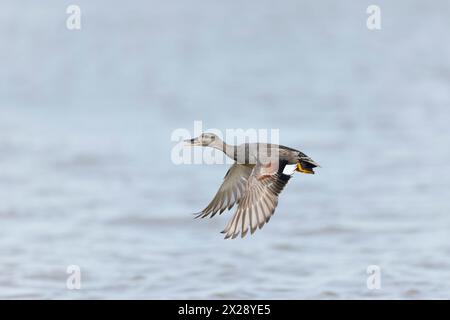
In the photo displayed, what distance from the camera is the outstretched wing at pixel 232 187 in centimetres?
984

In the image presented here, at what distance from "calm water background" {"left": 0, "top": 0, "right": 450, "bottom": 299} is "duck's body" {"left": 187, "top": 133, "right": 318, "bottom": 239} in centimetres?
133

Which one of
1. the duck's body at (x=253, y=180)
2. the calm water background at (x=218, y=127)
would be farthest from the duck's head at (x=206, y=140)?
the calm water background at (x=218, y=127)

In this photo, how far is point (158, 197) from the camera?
13.8 meters

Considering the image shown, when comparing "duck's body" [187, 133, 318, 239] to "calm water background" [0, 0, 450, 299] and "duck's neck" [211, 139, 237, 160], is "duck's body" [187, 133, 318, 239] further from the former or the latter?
"calm water background" [0, 0, 450, 299]

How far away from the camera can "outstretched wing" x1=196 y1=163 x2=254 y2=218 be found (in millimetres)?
9844

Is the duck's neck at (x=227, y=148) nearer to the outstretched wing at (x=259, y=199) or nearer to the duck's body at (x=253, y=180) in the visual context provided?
the duck's body at (x=253, y=180)

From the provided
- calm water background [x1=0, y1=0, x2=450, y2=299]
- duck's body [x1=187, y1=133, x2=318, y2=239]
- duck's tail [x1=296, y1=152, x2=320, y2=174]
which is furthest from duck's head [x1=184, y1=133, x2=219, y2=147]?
calm water background [x1=0, y1=0, x2=450, y2=299]

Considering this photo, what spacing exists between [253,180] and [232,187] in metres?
0.93

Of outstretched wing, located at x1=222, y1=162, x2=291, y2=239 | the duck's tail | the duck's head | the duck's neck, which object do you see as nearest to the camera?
outstretched wing, located at x1=222, y1=162, x2=291, y2=239

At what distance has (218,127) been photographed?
16.0 meters

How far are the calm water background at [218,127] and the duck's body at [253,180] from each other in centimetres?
133

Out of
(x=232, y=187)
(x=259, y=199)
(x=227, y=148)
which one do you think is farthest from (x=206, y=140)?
(x=259, y=199)

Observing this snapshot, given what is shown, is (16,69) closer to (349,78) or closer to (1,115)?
(1,115)
